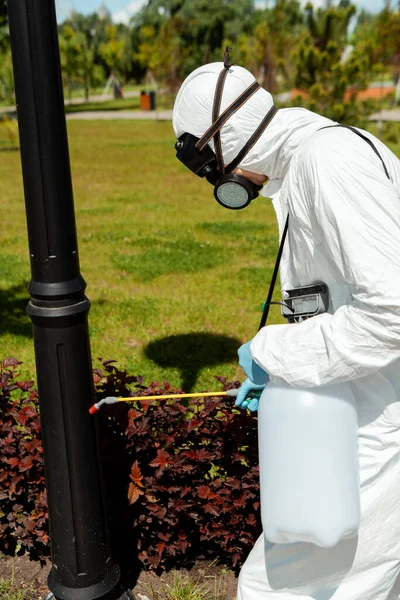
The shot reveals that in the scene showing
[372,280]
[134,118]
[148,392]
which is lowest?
[134,118]

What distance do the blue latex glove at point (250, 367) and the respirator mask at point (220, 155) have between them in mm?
465

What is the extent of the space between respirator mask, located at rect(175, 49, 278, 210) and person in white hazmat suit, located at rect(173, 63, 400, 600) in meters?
0.01

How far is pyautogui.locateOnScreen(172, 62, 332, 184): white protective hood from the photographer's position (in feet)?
6.73

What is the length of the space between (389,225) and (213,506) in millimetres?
1663

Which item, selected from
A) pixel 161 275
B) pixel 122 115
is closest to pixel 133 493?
pixel 161 275

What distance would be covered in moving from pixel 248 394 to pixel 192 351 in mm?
3168

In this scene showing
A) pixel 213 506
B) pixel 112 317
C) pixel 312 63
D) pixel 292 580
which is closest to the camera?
pixel 292 580

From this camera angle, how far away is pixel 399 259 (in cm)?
172

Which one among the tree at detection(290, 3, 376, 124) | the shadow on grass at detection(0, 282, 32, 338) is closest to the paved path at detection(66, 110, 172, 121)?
the tree at detection(290, 3, 376, 124)

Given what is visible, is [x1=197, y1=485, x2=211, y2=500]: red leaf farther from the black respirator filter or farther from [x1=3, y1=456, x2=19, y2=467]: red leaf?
the black respirator filter

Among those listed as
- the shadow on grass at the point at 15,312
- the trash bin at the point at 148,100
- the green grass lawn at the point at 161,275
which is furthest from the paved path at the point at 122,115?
the shadow on grass at the point at 15,312

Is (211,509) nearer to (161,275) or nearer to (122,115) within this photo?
(161,275)

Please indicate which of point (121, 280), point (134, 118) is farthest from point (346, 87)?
point (134, 118)

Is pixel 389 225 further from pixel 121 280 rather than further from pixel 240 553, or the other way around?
pixel 121 280
